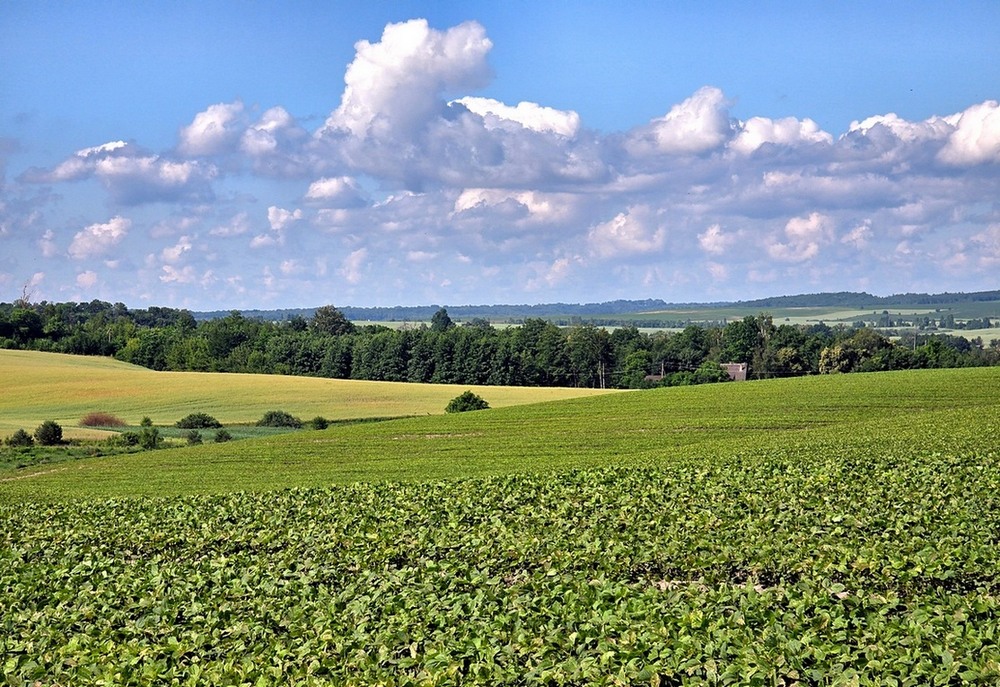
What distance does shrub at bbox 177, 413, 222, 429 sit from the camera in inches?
3014

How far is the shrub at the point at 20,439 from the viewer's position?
6412 cm

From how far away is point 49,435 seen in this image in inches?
2601

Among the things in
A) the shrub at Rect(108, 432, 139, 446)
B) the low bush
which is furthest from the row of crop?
the shrub at Rect(108, 432, 139, 446)

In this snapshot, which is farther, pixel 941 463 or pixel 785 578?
pixel 941 463

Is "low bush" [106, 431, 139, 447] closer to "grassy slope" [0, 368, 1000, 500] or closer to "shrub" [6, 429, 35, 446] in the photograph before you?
"shrub" [6, 429, 35, 446]

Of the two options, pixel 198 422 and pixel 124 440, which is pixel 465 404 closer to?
pixel 198 422

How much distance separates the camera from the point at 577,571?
1522 centimetres

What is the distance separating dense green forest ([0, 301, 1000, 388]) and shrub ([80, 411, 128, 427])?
149ft

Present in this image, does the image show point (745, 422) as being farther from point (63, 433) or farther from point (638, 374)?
point (638, 374)

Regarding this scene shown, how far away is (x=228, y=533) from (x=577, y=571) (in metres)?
8.81

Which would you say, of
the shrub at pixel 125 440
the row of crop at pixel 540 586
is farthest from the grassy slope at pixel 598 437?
the shrub at pixel 125 440

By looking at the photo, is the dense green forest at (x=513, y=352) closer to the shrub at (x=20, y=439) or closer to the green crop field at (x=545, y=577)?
the shrub at (x=20, y=439)

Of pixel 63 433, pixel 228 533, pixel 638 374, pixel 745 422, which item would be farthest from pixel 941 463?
pixel 638 374

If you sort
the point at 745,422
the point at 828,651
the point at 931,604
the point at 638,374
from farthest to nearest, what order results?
the point at 638,374 < the point at 745,422 < the point at 931,604 < the point at 828,651
